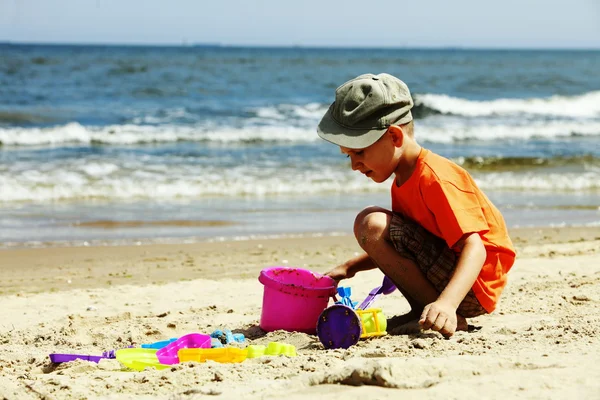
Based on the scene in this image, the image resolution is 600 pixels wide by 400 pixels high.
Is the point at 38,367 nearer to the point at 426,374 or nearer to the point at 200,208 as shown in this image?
the point at 426,374

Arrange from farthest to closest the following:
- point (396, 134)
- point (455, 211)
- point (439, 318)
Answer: point (396, 134)
point (455, 211)
point (439, 318)

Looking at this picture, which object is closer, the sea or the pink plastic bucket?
the pink plastic bucket

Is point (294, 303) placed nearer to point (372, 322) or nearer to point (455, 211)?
point (372, 322)

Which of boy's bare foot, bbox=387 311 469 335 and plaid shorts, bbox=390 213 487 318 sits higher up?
plaid shorts, bbox=390 213 487 318

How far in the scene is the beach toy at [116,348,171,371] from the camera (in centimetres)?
302

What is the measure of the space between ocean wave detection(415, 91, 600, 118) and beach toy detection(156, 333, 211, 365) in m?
17.9

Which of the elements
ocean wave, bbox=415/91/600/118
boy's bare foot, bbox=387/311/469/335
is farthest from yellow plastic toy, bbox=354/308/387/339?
ocean wave, bbox=415/91/600/118

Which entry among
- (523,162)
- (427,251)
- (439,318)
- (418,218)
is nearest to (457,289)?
(439,318)

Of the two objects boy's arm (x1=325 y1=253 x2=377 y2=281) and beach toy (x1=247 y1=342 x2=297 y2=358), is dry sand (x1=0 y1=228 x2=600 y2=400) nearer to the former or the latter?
beach toy (x1=247 y1=342 x2=297 y2=358)

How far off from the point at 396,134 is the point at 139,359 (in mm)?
1408

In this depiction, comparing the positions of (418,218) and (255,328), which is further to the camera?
(255,328)

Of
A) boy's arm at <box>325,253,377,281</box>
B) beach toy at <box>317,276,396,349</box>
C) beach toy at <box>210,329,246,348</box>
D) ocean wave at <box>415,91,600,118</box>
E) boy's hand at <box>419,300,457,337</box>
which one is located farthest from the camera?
ocean wave at <box>415,91,600,118</box>

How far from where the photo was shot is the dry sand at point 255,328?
2.47m

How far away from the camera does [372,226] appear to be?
330cm
